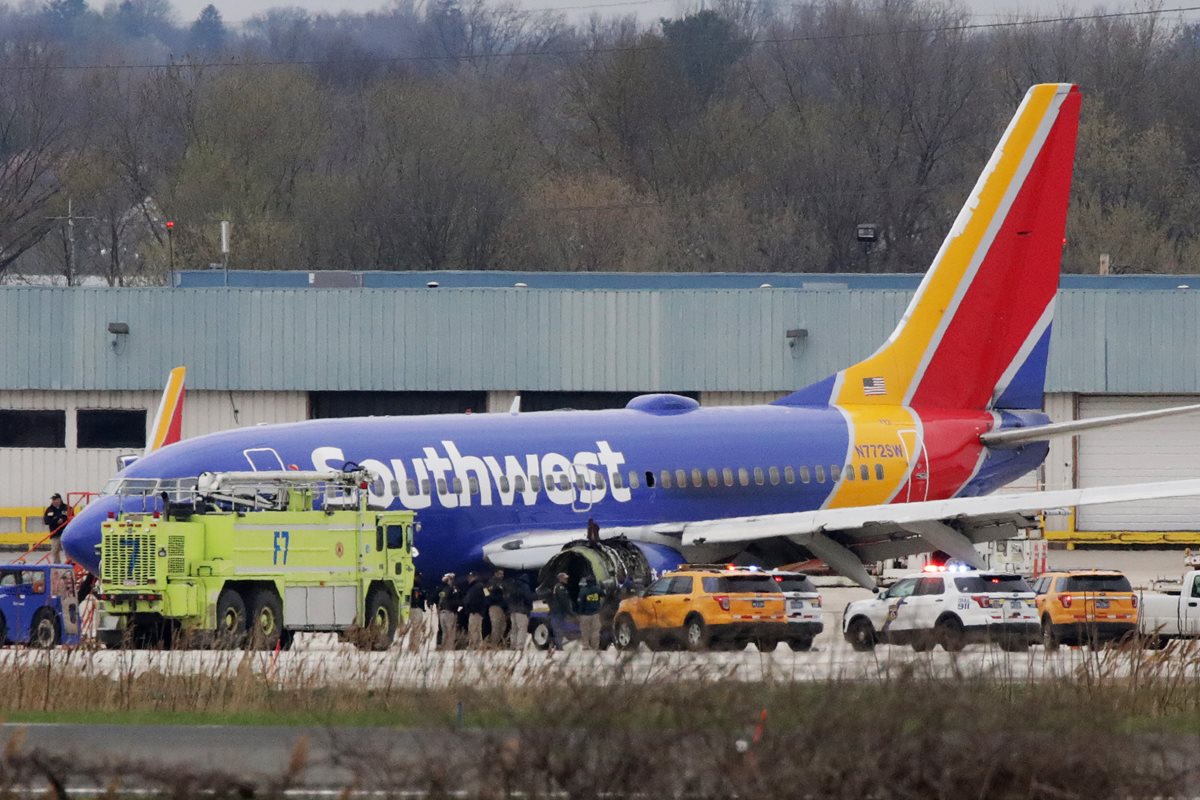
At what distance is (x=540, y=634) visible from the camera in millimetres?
34188

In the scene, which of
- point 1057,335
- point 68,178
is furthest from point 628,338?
point 68,178

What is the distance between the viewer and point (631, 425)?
1539 inches

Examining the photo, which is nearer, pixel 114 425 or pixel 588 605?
pixel 588 605

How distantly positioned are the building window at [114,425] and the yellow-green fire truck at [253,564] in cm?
2500

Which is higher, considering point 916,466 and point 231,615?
point 916,466

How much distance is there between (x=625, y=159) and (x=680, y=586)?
252ft

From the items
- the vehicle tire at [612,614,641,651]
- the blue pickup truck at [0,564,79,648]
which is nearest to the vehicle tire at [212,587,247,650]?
the blue pickup truck at [0,564,79,648]

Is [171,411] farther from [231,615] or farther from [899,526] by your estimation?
[899,526]

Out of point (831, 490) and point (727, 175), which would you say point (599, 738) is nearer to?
point (831, 490)

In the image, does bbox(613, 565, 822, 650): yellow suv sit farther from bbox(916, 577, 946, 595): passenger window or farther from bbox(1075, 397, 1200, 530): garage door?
bbox(1075, 397, 1200, 530): garage door

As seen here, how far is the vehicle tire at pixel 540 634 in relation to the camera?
33688mm

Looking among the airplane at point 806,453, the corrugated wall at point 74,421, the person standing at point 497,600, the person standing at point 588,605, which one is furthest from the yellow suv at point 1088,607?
the corrugated wall at point 74,421

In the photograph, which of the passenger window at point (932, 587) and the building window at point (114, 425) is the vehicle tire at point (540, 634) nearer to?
the passenger window at point (932, 587)

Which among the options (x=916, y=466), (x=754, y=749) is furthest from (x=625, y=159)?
(x=754, y=749)
